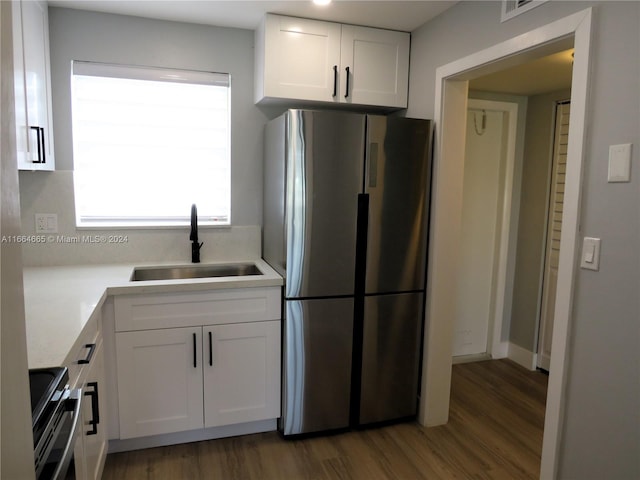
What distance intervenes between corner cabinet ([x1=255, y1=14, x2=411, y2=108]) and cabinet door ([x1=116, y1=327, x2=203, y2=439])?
1469mm

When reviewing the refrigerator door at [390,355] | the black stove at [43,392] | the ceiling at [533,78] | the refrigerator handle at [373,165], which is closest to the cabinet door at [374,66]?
the refrigerator handle at [373,165]

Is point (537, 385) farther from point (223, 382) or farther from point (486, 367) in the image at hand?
point (223, 382)

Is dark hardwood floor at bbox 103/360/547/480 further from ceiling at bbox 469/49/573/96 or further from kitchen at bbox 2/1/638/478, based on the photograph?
ceiling at bbox 469/49/573/96

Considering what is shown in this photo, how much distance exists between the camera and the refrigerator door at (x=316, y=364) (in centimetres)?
232

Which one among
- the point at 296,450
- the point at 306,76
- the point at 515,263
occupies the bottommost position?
the point at 296,450

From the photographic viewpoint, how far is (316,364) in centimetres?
237

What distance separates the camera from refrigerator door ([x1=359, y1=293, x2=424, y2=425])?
2.46 metres

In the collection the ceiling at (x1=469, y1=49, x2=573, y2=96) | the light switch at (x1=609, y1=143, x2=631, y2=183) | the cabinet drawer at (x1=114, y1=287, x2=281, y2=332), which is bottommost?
the cabinet drawer at (x1=114, y1=287, x2=281, y2=332)

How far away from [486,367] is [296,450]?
185 centimetres

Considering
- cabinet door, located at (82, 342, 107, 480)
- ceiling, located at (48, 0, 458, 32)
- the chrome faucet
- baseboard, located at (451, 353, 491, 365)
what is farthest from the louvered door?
cabinet door, located at (82, 342, 107, 480)

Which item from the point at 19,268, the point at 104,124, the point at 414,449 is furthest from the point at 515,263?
the point at 19,268

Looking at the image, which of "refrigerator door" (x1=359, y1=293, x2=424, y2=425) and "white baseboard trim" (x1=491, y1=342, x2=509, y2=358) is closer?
"refrigerator door" (x1=359, y1=293, x2=424, y2=425)

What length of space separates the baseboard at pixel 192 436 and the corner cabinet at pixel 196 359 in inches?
3.5

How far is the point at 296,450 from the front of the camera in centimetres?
231
